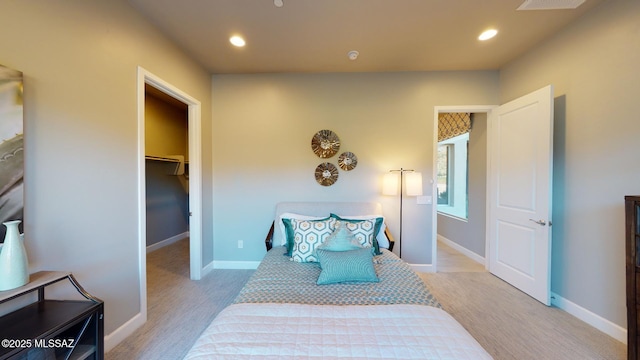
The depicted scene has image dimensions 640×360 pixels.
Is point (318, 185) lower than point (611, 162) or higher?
lower

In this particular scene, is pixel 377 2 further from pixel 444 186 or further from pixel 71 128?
pixel 444 186

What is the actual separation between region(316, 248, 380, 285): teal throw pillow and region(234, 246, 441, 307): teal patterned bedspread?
0.16 ft

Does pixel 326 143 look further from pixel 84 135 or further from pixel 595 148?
pixel 595 148

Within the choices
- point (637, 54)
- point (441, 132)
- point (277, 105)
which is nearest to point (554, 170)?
point (637, 54)

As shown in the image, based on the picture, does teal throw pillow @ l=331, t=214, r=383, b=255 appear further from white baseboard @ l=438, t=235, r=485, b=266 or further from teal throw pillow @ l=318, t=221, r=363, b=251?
white baseboard @ l=438, t=235, r=485, b=266

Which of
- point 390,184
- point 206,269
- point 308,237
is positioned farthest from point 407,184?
point 206,269

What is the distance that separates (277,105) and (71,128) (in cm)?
215

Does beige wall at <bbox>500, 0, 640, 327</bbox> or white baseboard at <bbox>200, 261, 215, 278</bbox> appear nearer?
beige wall at <bbox>500, 0, 640, 327</bbox>

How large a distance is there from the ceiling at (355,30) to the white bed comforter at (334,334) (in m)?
2.38

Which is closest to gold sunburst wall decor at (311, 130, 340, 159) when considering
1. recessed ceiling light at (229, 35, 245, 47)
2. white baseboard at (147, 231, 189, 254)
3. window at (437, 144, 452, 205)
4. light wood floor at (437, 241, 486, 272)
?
recessed ceiling light at (229, 35, 245, 47)

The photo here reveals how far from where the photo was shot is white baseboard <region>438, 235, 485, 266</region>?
3.59 m

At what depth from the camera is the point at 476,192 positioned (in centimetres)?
379

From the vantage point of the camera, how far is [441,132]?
15.9ft

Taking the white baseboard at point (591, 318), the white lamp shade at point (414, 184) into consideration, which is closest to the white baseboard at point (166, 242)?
the white lamp shade at point (414, 184)
